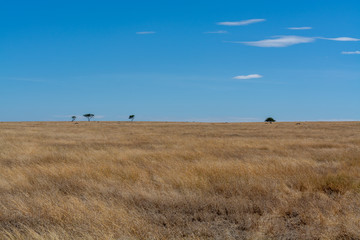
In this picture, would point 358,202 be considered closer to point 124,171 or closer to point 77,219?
point 77,219

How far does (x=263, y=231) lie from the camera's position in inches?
216

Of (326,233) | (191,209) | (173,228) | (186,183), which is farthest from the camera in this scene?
(186,183)

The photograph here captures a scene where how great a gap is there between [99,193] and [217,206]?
2.99 meters

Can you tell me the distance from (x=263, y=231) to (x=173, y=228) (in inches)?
59.5

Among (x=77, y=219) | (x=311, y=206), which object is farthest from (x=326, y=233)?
(x=77, y=219)

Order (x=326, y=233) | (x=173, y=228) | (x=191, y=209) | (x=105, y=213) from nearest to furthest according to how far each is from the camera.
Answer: (x=326, y=233) → (x=173, y=228) → (x=105, y=213) → (x=191, y=209)

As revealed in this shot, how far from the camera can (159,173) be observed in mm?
10367

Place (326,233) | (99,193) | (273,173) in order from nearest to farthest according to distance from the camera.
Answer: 1. (326,233)
2. (99,193)
3. (273,173)

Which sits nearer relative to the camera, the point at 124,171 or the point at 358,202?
the point at 358,202

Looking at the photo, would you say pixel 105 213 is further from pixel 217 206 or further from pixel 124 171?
pixel 124 171

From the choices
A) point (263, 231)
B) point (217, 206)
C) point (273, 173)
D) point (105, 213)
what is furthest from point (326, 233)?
point (273, 173)

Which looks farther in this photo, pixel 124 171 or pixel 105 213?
pixel 124 171

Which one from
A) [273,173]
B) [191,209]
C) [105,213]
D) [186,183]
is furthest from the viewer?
[273,173]

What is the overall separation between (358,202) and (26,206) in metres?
6.89
